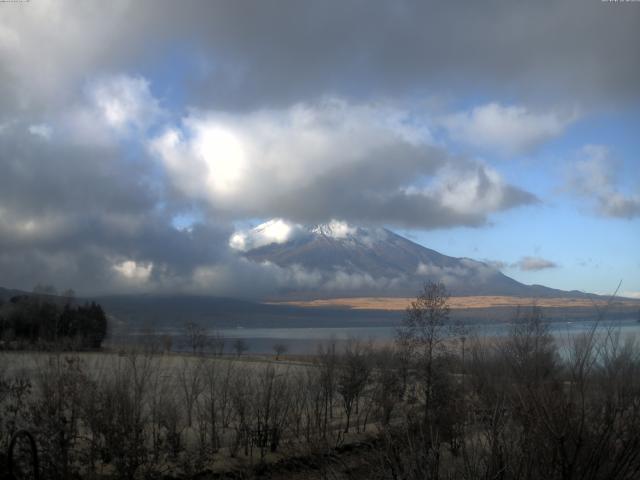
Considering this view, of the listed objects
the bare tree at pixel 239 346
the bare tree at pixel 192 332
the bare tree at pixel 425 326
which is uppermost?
the bare tree at pixel 425 326

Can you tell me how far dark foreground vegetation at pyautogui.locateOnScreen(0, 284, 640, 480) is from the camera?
7605 mm

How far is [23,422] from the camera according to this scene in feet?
55.2

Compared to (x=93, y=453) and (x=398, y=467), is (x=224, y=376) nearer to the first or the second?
(x=93, y=453)

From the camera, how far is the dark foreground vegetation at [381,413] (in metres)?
7.61

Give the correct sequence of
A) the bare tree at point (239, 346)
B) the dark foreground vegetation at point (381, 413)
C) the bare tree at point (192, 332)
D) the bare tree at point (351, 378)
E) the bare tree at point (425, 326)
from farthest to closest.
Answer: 1. the bare tree at point (192, 332)
2. the bare tree at point (239, 346)
3. the bare tree at point (425, 326)
4. the bare tree at point (351, 378)
5. the dark foreground vegetation at point (381, 413)

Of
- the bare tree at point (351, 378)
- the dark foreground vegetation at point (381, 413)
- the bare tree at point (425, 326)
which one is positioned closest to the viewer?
the dark foreground vegetation at point (381, 413)

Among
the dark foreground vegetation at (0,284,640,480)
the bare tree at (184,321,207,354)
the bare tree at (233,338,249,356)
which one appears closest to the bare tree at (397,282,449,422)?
the dark foreground vegetation at (0,284,640,480)

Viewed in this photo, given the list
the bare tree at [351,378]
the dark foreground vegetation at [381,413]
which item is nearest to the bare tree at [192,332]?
the dark foreground vegetation at [381,413]

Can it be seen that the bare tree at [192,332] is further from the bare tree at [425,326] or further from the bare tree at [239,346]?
the bare tree at [425,326]

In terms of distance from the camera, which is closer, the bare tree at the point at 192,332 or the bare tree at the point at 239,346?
the bare tree at the point at 239,346

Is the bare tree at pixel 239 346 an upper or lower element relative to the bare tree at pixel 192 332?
lower

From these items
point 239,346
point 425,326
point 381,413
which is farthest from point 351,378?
point 239,346

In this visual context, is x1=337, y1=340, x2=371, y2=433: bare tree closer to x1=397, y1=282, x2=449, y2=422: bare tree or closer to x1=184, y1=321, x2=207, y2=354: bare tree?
x1=397, y1=282, x2=449, y2=422: bare tree

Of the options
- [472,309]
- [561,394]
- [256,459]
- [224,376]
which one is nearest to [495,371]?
[256,459]
